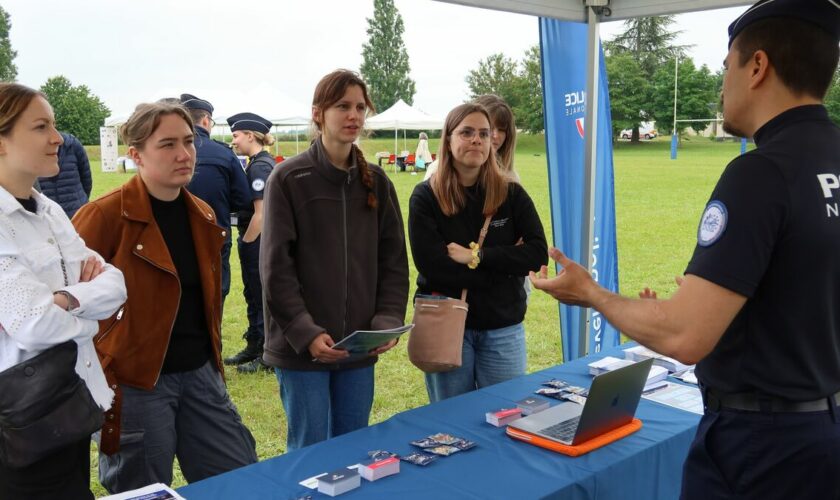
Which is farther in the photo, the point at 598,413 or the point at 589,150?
the point at 589,150

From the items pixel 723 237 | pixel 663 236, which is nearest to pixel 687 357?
pixel 723 237

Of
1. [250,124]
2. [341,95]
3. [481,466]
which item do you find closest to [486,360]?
[481,466]

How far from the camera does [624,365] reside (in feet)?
7.76

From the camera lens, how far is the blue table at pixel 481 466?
1629 mm

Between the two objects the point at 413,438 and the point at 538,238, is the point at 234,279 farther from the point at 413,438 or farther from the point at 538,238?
the point at 413,438

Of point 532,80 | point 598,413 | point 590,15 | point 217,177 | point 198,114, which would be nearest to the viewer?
point 598,413

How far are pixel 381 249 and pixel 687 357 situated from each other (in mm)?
1440

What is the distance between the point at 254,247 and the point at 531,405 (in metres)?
3.19

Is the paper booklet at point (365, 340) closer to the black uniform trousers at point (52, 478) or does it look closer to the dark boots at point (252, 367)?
the black uniform trousers at point (52, 478)

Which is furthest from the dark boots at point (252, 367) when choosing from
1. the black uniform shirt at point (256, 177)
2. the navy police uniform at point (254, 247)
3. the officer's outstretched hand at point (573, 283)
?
the officer's outstretched hand at point (573, 283)

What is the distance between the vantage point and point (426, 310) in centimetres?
263

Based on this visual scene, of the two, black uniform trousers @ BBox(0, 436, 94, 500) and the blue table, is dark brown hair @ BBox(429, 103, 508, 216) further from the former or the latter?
black uniform trousers @ BBox(0, 436, 94, 500)

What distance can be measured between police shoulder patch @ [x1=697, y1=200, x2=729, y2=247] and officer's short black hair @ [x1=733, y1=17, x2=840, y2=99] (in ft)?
0.95

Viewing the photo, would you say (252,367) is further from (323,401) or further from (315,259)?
(315,259)
